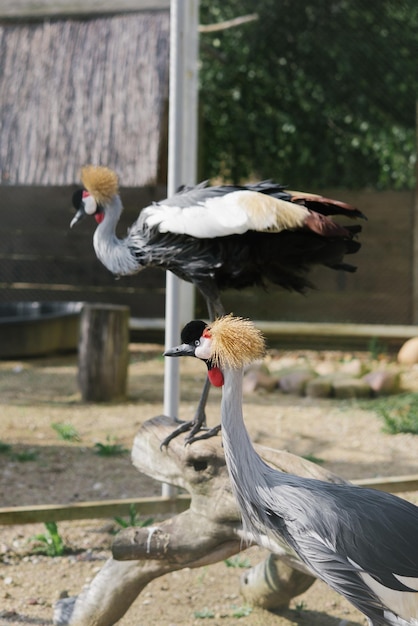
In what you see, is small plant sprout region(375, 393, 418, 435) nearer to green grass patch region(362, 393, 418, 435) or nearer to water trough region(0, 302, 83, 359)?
green grass patch region(362, 393, 418, 435)

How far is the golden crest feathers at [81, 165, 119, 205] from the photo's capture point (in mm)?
3680

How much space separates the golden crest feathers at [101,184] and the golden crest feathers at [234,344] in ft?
5.47

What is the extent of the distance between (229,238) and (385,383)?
3365mm

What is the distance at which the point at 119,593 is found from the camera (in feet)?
9.53

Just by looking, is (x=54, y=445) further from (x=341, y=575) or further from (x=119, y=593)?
(x=341, y=575)

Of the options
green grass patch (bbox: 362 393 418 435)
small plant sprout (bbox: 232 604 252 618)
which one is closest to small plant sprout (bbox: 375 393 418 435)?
green grass patch (bbox: 362 393 418 435)

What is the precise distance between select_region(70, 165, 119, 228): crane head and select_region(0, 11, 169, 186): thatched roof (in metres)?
3.83

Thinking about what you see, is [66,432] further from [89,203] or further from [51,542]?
[89,203]

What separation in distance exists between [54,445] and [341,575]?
3268mm

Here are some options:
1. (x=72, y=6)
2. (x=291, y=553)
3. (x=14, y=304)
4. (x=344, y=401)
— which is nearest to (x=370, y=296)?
(x=344, y=401)

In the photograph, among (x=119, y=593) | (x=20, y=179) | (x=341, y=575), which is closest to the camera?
(x=341, y=575)

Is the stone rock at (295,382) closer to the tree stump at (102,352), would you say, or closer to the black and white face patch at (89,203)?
the tree stump at (102,352)

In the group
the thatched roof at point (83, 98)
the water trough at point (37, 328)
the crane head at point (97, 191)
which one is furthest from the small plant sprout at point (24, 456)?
the thatched roof at point (83, 98)

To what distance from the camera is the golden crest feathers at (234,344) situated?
212 cm
